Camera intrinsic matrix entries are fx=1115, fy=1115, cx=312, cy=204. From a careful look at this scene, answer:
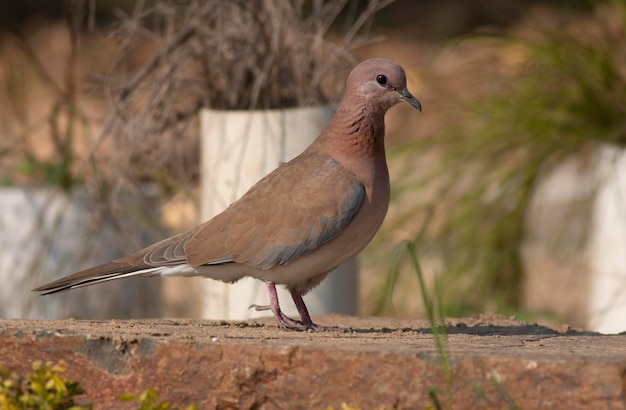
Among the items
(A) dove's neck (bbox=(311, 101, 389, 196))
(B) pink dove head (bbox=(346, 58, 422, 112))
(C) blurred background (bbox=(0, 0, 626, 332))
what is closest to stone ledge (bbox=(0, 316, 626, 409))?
(A) dove's neck (bbox=(311, 101, 389, 196))

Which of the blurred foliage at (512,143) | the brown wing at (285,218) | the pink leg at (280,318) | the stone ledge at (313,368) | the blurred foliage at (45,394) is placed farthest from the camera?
the blurred foliage at (512,143)

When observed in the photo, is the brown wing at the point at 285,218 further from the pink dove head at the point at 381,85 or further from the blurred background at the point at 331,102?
the blurred background at the point at 331,102

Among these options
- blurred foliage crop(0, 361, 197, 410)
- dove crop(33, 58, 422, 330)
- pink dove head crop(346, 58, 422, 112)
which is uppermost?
pink dove head crop(346, 58, 422, 112)

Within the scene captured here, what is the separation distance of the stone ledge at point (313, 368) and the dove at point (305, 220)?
498 mm

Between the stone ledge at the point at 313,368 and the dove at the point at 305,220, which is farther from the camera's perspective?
the dove at the point at 305,220

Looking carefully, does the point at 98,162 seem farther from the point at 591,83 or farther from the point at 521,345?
the point at 521,345

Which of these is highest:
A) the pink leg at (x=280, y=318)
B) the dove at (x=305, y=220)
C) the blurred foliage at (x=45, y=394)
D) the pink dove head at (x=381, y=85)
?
the pink dove head at (x=381, y=85)

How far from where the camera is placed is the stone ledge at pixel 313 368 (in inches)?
116

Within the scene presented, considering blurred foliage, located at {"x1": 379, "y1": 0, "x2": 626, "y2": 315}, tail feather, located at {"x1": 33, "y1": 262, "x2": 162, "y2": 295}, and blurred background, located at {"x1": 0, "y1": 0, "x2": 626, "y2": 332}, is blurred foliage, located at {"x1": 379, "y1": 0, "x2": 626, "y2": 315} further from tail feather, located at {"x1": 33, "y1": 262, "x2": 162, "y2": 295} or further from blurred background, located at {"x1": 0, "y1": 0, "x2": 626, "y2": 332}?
tail feather, located at {"x1": 33, "y1": 262, "x2": 162, "y2": 295}

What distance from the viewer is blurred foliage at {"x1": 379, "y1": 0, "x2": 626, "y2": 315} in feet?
20.7

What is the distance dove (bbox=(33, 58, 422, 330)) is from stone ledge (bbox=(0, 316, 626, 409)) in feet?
1.63

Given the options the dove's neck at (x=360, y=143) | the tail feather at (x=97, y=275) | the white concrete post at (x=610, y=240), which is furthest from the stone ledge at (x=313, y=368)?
the white concrete post at (x=610, y=240)

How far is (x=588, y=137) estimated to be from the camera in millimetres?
6332

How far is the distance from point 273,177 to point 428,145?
8.40ft
